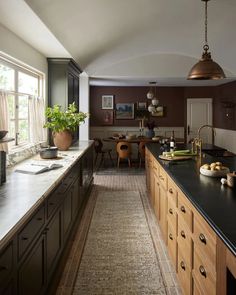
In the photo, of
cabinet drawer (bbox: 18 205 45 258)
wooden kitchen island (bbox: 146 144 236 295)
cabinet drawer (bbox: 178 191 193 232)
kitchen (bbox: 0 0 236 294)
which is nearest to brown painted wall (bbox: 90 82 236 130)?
kitchen (bbox: 0 0 236 294)

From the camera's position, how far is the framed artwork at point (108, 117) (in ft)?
36.7

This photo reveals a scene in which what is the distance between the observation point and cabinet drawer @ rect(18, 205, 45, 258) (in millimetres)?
1719

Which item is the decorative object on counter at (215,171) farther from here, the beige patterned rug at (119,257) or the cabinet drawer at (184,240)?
the beige patterned rug at (119,257)

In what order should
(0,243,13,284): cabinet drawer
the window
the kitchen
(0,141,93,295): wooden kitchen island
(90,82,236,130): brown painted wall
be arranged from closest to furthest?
(0,243,13,284): cabinet drawer < (0,141,93,295): wooden kitchen island < the kitchen < the window < (90,82,236,130): brown painted wall

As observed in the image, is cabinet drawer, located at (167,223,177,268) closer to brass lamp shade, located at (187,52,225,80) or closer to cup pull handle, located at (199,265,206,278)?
cup pull handle, located at (199,265,206,278)

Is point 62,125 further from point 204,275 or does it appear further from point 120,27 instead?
point 204,275

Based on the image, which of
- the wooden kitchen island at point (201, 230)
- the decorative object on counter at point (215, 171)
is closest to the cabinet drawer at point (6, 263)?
the wooden kitchen island at point (201, 230)

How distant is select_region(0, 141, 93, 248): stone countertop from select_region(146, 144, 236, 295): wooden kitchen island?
964 millimetres

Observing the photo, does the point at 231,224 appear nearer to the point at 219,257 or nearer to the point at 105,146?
the point at 219,257

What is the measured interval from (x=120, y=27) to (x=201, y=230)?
379 cm

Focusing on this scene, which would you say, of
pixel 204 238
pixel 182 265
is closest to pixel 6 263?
pixel 204 238

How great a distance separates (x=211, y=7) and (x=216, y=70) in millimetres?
1386

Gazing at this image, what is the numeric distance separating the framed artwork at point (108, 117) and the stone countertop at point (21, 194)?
7.72 meters

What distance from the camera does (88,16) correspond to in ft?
13.5
